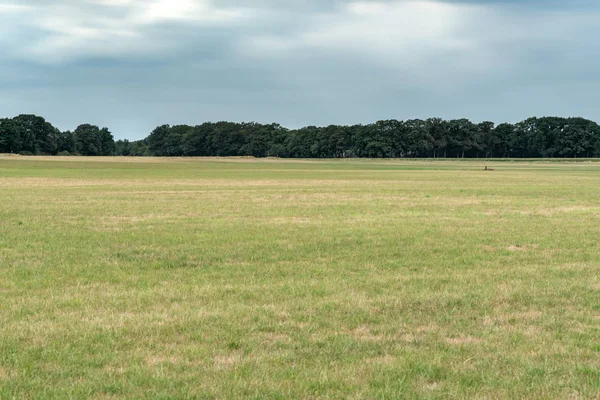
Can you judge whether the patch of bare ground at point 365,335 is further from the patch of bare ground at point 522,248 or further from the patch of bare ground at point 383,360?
the patch of bare ground at point 522,248

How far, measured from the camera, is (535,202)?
104 feet

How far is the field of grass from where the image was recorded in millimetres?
6523

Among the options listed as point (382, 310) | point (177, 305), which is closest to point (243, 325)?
point (177, 305)

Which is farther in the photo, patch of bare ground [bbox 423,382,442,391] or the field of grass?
the field of grass

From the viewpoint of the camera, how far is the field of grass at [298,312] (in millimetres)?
6523

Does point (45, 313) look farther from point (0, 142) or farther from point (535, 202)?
point (0, 142)

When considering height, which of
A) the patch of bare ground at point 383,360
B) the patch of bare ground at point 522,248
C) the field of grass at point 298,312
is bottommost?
the patch of bare ground at point 522,248

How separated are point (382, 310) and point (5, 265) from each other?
829 centimetres

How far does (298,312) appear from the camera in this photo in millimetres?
9273

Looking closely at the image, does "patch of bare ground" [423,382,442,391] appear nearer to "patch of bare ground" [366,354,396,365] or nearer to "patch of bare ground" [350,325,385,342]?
"patch of bare ground" [366,354,396,365]

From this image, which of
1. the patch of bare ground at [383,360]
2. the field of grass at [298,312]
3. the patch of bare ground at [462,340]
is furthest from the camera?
the patch of bare ground at [462,340]

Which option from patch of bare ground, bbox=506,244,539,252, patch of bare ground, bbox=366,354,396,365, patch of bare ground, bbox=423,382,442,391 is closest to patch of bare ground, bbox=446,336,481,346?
patch of bare ground, bbox=366,354,396,365

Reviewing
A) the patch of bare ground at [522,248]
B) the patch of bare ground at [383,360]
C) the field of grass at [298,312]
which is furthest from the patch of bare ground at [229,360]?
the patch of bare ground at [522,248]

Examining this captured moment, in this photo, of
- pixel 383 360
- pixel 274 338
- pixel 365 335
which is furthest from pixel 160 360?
pixel 365 335
